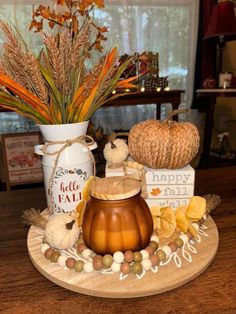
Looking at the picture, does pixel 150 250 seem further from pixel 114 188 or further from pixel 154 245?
pixel 114 188

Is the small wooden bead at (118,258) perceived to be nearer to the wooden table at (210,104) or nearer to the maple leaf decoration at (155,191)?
the maple leaf decoration at (155,191)

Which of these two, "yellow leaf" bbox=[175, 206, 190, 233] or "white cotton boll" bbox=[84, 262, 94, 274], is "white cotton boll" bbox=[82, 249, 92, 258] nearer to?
"white cotton boll" bbox=[84, 262, 94, 274]

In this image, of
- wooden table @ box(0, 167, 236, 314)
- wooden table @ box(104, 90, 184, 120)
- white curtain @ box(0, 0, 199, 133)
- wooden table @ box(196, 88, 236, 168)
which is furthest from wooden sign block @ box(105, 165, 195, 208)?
white curtain @ box(0, 0, 199, 133)

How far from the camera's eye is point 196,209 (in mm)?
572

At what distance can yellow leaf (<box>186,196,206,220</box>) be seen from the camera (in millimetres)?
569

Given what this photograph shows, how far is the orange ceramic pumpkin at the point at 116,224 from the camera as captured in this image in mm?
469

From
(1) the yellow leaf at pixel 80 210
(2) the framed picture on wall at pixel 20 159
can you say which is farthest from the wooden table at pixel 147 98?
(1) the yellow leaf at pixel 80 210

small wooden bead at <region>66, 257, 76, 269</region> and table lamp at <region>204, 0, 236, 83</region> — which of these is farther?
table lamp at <region>204, 0, 236, 83</region>

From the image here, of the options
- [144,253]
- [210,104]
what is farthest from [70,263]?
[210,104]

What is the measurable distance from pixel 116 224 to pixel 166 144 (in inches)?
9.1

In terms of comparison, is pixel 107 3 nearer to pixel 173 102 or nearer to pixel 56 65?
pixel 173 102

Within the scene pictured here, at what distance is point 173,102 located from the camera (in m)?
2.24

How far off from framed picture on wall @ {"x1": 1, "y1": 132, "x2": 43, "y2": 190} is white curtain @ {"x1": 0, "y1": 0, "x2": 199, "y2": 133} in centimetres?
67

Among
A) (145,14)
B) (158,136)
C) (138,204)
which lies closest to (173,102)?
(145,14)
